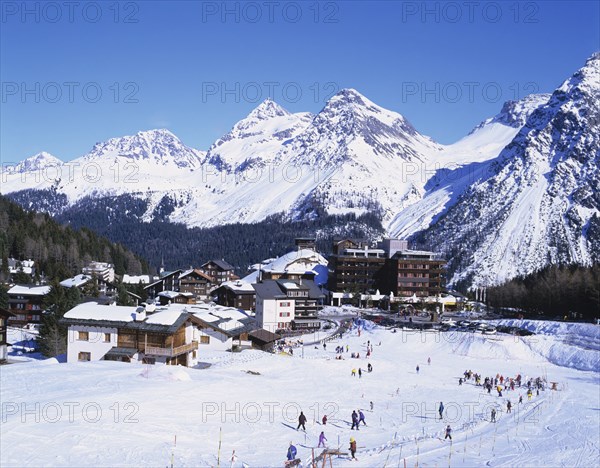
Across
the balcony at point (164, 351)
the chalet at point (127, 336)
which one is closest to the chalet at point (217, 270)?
the chalet at point (127, 336)

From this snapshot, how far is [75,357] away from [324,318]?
192 ft

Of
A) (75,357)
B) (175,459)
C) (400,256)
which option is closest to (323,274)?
(400,256)

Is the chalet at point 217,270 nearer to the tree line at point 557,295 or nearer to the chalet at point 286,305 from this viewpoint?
the chalet at point 286,305

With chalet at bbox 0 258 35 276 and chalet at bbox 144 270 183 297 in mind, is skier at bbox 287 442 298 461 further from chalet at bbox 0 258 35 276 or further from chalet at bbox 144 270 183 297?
chalet at bbox 144 270 183 297

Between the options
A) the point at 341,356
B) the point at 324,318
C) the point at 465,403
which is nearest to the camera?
the point at 465,403

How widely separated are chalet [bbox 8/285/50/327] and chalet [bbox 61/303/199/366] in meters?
38.9

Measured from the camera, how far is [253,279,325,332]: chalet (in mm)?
90625

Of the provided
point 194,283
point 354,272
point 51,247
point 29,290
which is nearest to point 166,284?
point 194,283

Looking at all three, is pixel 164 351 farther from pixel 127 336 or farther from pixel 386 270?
pixel 386 270

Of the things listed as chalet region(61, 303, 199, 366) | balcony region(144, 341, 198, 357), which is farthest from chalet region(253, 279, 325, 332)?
balcony region(144, 341, 198, 357)

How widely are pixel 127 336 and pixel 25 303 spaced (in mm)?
44261

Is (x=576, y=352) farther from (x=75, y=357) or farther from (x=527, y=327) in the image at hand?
(x=75, y=357)

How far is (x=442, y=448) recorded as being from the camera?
32688mm

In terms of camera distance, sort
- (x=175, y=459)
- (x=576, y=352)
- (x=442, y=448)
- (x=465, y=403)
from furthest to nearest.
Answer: (x=576, y=352) → (x=465, y=403) → (x=442, y=448) → (x=175, y=459)
